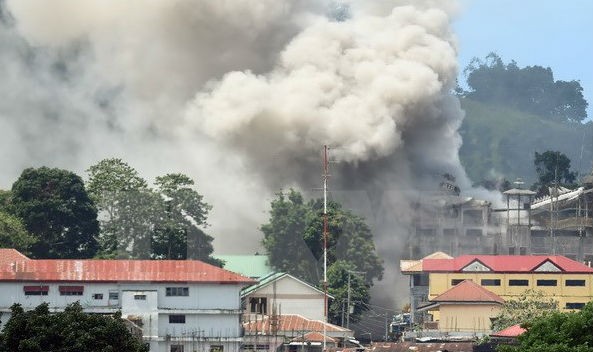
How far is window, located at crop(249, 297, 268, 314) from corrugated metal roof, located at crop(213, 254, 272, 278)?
790cm

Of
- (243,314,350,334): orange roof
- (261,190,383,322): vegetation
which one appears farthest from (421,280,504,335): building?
(261,190,383,322): vegetation

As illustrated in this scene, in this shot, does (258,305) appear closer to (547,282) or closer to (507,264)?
(507,264)

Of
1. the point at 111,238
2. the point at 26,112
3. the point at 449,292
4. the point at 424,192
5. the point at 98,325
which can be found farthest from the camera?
the point at 26,112

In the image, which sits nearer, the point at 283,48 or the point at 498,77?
the point at 283,48

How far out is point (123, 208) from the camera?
91500 millimetres

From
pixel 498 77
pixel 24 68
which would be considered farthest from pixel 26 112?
pixel 498 77

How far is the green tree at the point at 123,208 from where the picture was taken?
88188mm

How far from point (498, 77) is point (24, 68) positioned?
3266 inches

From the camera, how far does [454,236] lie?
103m

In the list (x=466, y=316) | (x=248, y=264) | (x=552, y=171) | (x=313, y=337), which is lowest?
(x=313, y=337)

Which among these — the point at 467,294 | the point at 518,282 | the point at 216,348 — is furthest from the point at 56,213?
the point at 518,282

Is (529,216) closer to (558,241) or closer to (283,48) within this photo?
(558,241)

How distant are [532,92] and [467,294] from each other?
101 meters

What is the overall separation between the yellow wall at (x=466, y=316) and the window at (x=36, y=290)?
18820mm
